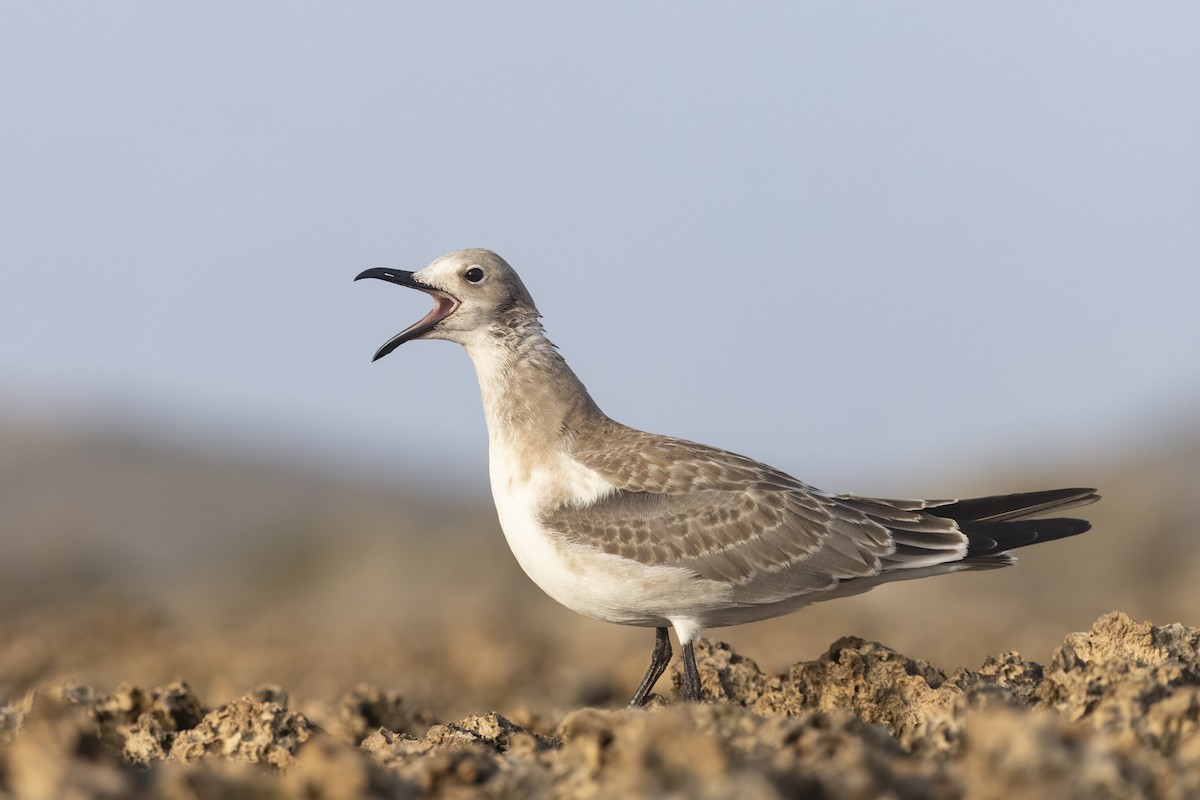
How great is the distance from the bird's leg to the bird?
10 mm

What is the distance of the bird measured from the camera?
6.63m

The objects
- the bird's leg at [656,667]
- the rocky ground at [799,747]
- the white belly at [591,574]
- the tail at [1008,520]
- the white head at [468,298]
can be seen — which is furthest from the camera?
the white head at [468,298]

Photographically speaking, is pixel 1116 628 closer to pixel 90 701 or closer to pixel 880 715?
pixel 880 715

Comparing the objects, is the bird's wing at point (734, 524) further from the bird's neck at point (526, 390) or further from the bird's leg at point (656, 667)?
the bird's leg at point (656, 667)

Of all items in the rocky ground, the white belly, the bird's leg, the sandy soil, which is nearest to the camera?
the rocky ground

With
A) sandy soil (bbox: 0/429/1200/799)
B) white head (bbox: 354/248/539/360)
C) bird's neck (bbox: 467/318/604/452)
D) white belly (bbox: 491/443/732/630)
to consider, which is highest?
white head (bbox: 354/248/539/360)

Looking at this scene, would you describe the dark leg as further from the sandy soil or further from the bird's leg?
the bird's leg

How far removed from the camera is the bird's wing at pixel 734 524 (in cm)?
668

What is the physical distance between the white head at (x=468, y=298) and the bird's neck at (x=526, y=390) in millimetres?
55

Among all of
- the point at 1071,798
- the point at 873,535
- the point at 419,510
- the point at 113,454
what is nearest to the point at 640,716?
the point at 1071,798

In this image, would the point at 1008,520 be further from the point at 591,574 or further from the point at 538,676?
the point at 538,676

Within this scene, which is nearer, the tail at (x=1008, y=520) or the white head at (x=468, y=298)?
the tail at (x=1008, y=520)

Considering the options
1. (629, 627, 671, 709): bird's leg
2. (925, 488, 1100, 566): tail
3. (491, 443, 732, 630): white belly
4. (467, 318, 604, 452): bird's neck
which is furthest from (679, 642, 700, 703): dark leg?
(925, 488, 1100, 566): tail

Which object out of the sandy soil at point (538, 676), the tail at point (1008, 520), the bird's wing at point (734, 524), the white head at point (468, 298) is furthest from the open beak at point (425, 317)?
the tail at point (1008, 520)
